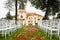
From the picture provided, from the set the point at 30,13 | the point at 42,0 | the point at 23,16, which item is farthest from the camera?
the point at 23,16

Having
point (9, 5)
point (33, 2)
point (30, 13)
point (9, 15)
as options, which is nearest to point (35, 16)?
point (30, 13)

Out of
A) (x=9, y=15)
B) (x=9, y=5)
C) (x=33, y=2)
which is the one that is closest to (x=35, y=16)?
(x=9, y=15)

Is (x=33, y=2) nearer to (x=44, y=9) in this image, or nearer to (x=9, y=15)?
(x=44, y=9)

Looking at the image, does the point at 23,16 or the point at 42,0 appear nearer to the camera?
the point at 42,0

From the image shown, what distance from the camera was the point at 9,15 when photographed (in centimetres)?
6538

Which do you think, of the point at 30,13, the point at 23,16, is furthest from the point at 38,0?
the point at 23,16

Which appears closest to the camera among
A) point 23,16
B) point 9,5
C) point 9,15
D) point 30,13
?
point 9,5

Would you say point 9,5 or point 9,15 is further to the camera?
point 9,15

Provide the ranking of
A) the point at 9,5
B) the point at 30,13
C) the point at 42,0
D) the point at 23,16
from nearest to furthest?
the point at 42,0, the point at 9,5, the point at 30,13, the point at 23,16

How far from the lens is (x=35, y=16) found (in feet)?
246

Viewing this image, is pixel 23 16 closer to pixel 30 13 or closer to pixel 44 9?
pixel 30 13

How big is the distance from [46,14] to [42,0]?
285 cm

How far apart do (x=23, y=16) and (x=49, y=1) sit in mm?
33184

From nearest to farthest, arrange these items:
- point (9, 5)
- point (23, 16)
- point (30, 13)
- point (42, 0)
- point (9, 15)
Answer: point (42, 0) → point (9, 5) → point (9, 15) → point (30, 13) → point (23, 16)
